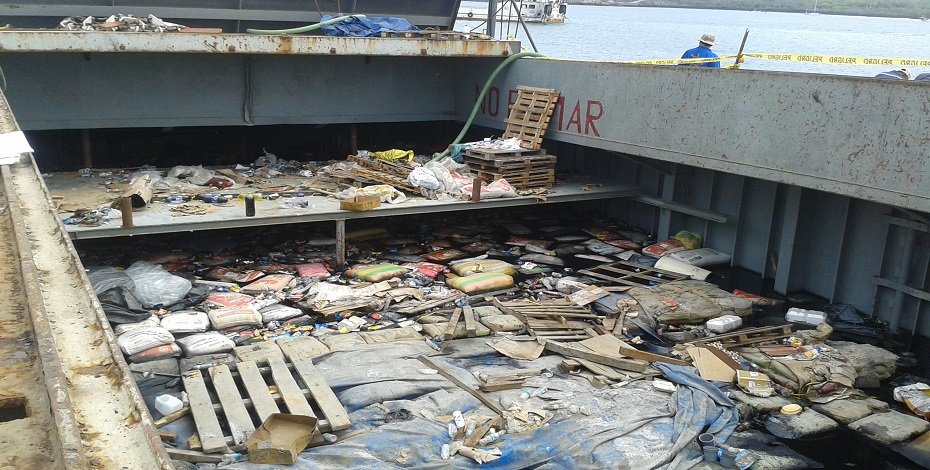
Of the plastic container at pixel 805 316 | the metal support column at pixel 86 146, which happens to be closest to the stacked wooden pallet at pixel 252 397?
the plastic container at pixel 805 316

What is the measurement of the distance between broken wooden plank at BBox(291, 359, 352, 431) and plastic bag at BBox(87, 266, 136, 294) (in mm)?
2614

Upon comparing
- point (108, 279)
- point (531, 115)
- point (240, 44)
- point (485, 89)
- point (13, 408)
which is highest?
point (240, 44)

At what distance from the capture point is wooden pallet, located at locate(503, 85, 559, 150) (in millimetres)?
11477

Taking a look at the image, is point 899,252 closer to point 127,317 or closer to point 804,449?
point 804,449

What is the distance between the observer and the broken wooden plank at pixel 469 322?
770cm

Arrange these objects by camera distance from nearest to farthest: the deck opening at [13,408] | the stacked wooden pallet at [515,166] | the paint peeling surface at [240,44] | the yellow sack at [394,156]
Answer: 1. the deck opening at [13,408]
2. the paint peeling surface at [240,44]
3. the stacked wooden pallet at [515,166]
4. the yellow sack at [394,156]

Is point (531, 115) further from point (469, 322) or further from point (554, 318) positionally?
point (469, 322)

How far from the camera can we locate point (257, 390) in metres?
6.15

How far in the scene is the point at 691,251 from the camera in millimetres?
10609

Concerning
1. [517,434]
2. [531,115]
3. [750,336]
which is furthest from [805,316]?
[531,115]

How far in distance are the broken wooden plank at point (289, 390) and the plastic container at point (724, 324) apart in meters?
4.57

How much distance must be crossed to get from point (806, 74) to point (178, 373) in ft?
23.1

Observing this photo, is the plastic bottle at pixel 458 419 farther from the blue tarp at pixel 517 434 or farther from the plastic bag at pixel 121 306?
the plastic bag at pixel 121 306

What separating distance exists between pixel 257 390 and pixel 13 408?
3941 mm
